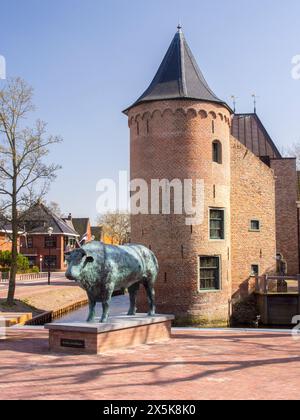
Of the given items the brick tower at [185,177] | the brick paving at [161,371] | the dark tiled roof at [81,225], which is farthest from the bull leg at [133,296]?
the dark tiled roof at [81,225]

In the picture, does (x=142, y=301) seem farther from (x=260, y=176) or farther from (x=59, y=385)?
(x=59, y=385)

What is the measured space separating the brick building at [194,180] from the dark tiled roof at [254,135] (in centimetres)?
1272

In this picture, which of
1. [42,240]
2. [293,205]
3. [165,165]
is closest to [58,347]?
[165,165]

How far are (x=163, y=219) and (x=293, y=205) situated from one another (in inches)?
645

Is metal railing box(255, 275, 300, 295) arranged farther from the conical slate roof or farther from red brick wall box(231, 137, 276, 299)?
the conical slate roof

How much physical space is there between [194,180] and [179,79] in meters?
4.90

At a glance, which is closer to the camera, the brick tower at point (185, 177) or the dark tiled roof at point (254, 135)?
the brick tower at point (185, 177)

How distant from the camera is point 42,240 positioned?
61062mm

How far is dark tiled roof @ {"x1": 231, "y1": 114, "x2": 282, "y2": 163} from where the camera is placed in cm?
3691

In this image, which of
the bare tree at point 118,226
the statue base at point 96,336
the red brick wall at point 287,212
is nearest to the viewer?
the statue base at point 96,336

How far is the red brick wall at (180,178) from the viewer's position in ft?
68.6

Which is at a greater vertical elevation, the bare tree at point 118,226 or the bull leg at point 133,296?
the bare tree at point 118,226

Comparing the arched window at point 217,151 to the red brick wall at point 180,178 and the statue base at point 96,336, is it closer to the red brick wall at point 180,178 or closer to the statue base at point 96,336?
the red brick wall at point 180,178

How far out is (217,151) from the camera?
22.7 metres
